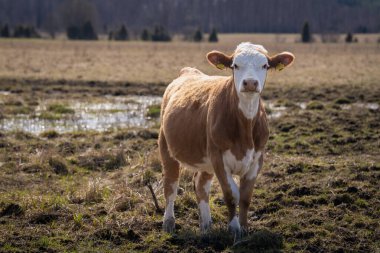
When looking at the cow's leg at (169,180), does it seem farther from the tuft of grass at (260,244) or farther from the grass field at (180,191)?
the tuft of grass at (260,244)

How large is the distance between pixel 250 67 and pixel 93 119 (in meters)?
9.62

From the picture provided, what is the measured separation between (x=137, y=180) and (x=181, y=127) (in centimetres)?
226

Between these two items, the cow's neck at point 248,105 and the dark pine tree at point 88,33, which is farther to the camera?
the dark pine tree at point 88,33

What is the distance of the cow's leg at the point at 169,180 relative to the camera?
758 centimetres

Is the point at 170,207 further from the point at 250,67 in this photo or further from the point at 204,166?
the point at 250,67

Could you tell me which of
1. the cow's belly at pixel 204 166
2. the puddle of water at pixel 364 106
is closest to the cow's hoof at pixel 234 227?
the cow's belly at pixel 204 166

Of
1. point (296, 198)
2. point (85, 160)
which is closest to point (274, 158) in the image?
point (296, 198)

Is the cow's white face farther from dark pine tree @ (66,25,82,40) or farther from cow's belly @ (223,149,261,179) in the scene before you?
dark pine tree @ (66,25,82,40)

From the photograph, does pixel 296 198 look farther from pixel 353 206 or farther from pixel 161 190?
pixel 161 190

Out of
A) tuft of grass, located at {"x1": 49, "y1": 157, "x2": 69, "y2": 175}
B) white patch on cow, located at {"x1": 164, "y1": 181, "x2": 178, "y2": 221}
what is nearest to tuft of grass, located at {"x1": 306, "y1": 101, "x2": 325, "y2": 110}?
tuft of grass, located at {"x1": 49, "y1": 157, "x2": 69, "y2": 175}

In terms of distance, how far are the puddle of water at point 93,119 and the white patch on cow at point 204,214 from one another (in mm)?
6974

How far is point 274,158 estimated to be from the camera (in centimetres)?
1078

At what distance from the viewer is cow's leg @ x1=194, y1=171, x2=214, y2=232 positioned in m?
7.48

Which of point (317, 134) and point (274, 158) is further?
point (317, 134)
